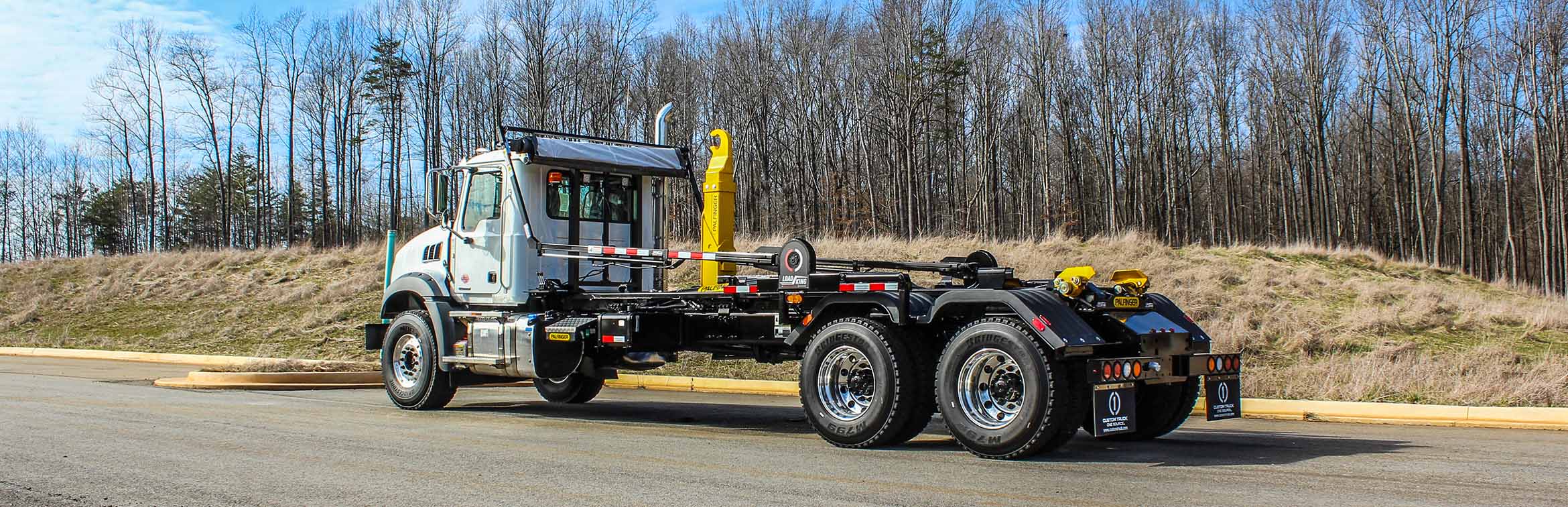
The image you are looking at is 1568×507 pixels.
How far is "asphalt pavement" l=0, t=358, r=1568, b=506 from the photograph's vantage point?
5.94 m

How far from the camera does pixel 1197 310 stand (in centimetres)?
1789

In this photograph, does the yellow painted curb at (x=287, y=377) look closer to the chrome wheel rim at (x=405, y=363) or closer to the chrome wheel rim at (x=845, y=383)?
the chrome wheel rim at (x=405, y=363)

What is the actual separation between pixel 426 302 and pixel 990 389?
669 centimetres

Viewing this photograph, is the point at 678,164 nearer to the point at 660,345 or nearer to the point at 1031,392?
the point at 660,345

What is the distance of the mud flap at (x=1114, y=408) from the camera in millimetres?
7164

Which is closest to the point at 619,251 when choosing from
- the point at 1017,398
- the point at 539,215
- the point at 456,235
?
the point at 539,215

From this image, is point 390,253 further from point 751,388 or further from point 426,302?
point 751,388

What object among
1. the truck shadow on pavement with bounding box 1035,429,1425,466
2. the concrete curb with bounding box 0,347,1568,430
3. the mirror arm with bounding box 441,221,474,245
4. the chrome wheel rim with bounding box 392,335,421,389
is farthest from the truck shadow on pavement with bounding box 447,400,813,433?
the truck shadow on pavement with bounding box 1035,429,1425,466

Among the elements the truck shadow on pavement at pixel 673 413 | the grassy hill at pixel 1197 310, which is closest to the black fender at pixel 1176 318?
the truck shadow on pavement at pixel 673 413

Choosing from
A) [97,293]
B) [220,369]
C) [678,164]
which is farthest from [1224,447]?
[97,293]

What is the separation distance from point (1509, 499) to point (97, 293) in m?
31.9

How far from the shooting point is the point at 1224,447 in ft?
26.8

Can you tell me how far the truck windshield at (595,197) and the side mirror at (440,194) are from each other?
1226 mm

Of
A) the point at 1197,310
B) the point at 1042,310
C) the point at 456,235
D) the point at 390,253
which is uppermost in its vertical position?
the point at 456,235
